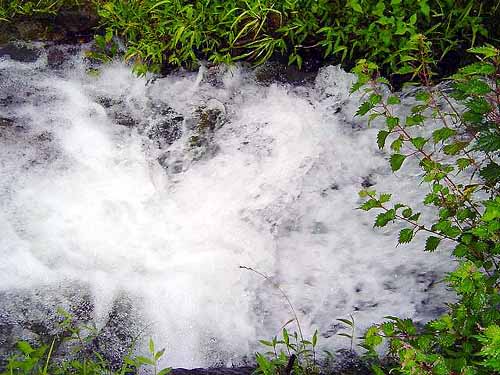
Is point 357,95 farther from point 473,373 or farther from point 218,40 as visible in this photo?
point 473,373

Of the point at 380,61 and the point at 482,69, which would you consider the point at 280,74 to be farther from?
the point at 482,69

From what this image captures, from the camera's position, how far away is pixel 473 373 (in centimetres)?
155

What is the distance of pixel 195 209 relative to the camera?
11.6 ft

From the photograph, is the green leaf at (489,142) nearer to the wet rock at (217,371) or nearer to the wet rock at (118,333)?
the wet rock at (217,371)

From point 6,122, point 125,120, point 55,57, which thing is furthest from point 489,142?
point 55,57

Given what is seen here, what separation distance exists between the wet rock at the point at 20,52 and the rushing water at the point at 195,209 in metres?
0.06

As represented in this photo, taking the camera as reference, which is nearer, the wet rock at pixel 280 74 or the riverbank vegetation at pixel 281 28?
the riverbank vegetation at pixel 281 28

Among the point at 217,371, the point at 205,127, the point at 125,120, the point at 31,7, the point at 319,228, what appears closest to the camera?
the point at 217,371

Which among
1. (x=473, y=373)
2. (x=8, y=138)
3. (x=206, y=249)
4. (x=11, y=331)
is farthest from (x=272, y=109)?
(x=473, y=373)

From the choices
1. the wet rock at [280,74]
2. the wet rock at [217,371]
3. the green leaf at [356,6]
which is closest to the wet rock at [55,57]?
the wet rock at [280,74]

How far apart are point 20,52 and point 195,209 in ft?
6.58

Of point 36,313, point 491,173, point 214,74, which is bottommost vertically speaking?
point 36,313

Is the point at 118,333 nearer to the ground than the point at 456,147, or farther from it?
nearer to the ground

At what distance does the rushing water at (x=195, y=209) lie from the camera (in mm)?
3098
